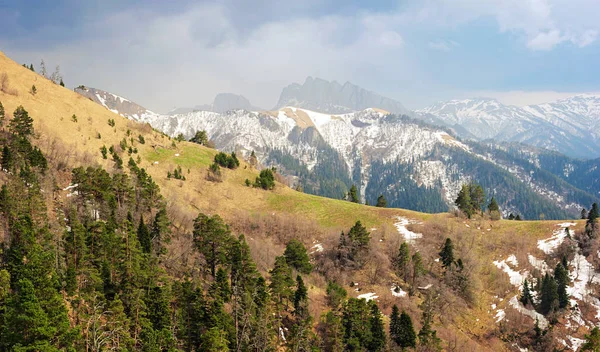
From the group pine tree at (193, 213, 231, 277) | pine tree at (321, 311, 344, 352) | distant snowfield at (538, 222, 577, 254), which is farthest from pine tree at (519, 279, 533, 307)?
pine tree at (193, 213, 231, 277)

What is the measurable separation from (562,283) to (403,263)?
36.2 m

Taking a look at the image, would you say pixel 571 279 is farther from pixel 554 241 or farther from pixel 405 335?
pixel 405 335

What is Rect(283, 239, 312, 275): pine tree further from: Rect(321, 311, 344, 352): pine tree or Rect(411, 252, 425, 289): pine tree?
Rect(411, 252, 425, 289): pine tree

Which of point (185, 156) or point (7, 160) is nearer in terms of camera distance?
point (7, 160)

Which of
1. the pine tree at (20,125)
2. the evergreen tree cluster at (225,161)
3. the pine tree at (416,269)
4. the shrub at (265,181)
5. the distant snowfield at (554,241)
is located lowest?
the pine tree at (416,269)

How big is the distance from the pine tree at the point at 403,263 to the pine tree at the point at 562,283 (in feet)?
109

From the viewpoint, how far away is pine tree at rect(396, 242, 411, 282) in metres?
81.1

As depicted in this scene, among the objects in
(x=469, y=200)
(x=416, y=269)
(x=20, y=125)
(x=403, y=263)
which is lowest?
(x=416, y=269)

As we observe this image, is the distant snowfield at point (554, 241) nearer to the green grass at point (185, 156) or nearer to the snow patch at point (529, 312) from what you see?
the snow patch at point (529, 312)

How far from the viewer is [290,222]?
101 m

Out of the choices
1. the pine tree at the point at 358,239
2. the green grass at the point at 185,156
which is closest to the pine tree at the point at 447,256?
the pine tree at the point at 358,239

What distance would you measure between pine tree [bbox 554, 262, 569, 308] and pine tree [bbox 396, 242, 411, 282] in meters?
33.3

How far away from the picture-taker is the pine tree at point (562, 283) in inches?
3081

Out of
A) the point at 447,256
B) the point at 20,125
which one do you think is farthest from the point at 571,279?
the point at 20,125
